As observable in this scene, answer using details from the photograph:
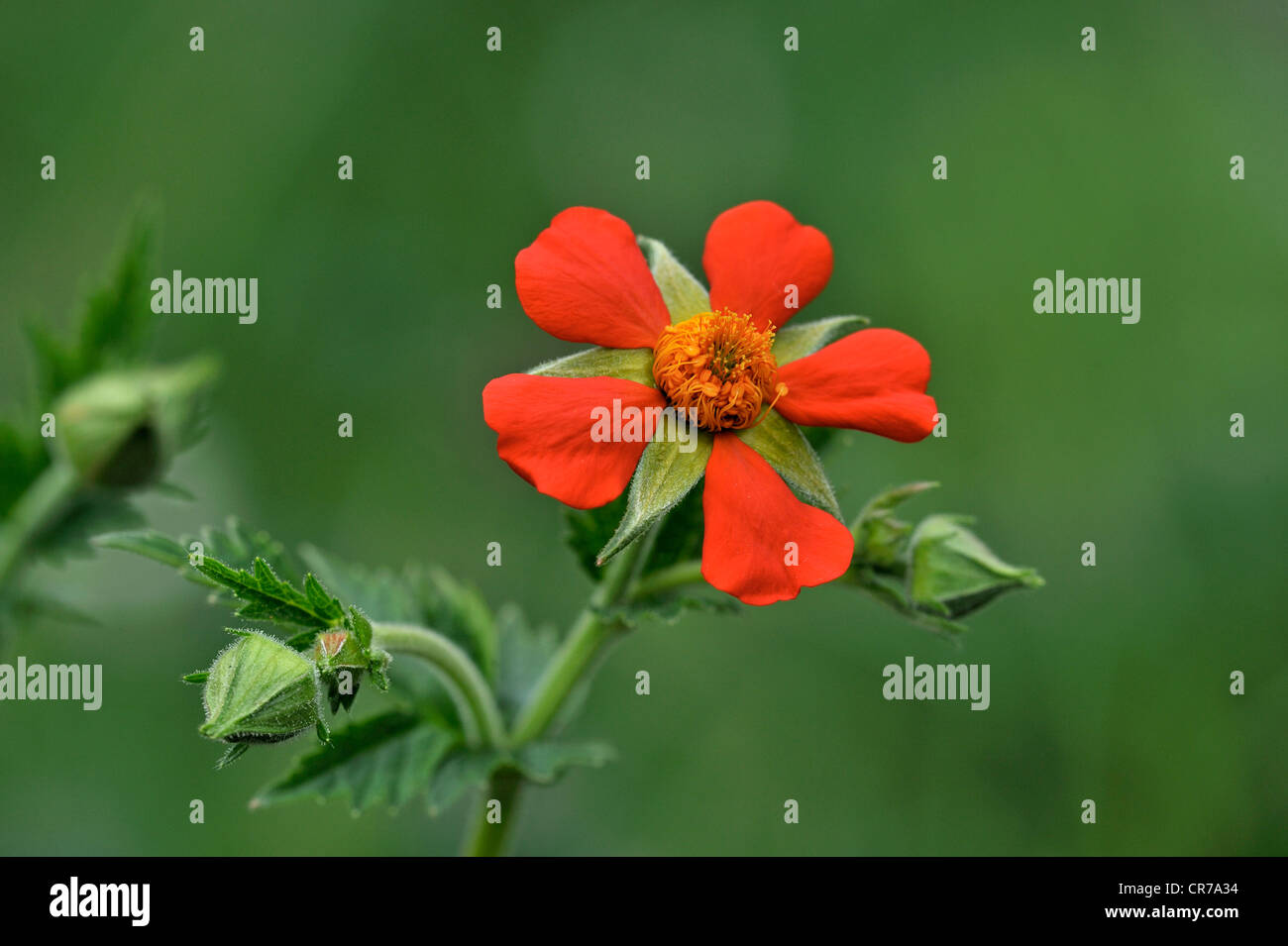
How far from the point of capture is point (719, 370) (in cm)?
253

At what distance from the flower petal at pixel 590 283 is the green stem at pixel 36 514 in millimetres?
1680

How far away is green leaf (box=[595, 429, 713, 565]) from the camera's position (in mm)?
2332

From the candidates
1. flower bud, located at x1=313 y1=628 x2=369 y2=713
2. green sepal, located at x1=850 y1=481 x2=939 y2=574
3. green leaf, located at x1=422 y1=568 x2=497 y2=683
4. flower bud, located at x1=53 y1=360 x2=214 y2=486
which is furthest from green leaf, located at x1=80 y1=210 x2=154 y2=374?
green sepal, located at x1=850 y1=481 x2=939 y2=574

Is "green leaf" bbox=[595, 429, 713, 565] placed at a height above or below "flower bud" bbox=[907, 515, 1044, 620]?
above

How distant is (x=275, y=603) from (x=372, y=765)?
64cm

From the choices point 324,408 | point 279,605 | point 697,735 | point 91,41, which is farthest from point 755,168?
point 279,605

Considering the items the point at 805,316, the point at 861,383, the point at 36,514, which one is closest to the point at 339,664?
the point at 861,383

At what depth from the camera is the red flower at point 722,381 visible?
2357mm

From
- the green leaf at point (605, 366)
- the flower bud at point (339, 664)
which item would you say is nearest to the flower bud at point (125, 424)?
the flower bud at point (339, 664)

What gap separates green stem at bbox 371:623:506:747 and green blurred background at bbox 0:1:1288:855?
7.42ft

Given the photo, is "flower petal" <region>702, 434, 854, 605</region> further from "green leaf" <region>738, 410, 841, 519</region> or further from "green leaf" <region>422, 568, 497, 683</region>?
"green leaf" <region>422, 568, 497, 683</region>

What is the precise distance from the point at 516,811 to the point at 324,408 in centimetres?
306

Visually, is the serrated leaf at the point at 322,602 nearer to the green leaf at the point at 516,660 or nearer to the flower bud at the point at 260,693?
the flower bud at the point at 260,693

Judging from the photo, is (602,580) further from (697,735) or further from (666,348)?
(697,735)
